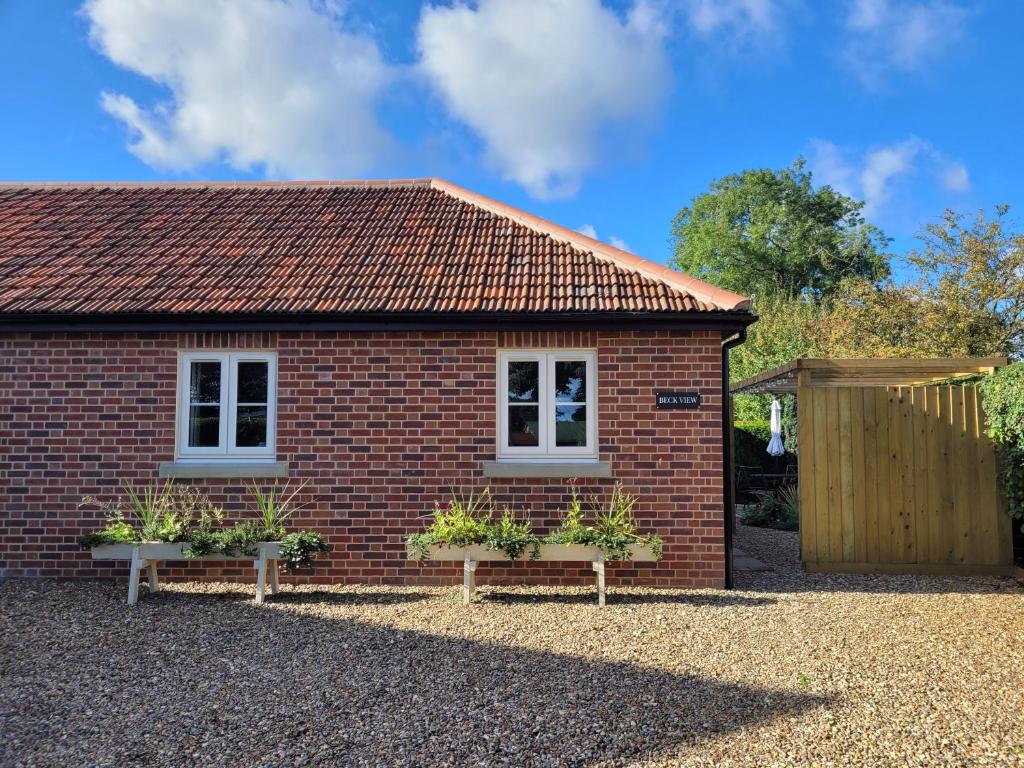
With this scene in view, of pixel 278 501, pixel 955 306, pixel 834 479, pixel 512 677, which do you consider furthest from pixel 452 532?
pixel 955 306

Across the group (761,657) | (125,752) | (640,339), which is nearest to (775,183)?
(640,339)

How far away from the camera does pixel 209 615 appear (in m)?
6.53

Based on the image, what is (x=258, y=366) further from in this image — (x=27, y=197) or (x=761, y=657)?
(x=27, y=197)

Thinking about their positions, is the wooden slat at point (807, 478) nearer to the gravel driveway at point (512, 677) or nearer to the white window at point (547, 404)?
the gravel driveway at point (512, 677)

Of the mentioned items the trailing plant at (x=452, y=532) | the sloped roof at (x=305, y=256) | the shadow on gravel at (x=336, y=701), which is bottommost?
the shadow on gravel at (x=336, y=701)

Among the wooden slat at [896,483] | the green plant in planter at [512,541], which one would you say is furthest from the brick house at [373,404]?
the wooden slat at [896,483]

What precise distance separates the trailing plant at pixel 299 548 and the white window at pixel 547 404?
2116mm

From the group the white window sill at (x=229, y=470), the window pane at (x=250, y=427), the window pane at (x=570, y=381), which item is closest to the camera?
the white window sill at (x=229, y=470)

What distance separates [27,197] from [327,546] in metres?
8.41

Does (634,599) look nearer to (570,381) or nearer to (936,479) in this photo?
(570,381)

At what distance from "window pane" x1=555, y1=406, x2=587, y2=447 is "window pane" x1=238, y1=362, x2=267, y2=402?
3261 millimetres

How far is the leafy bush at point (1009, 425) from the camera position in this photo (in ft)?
24.2

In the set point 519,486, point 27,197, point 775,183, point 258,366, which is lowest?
point 519,486

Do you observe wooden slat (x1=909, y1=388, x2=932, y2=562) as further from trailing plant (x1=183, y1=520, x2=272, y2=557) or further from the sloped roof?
trailing plant (x1=183, y1=520, x2=272, y2=557)
